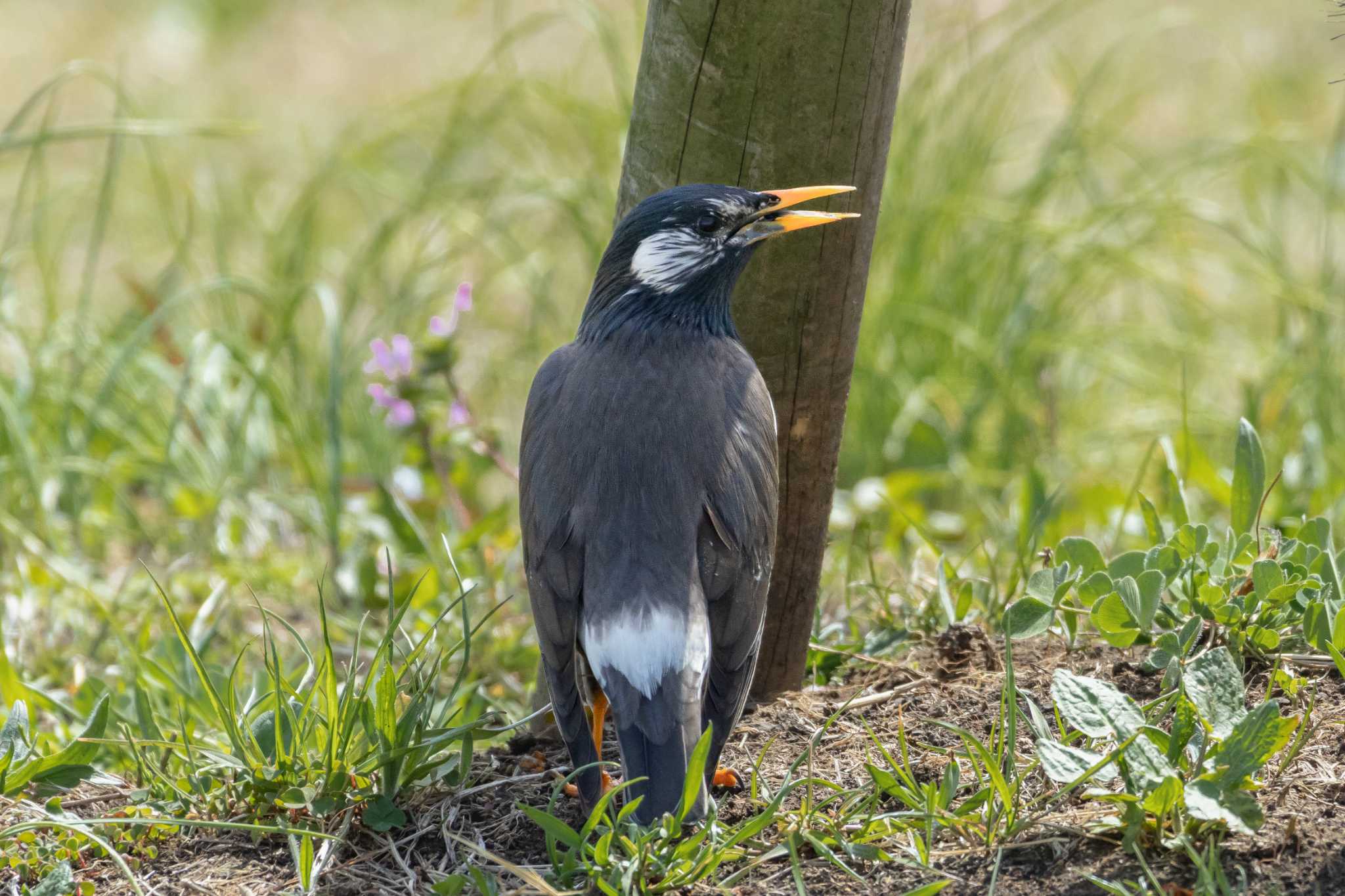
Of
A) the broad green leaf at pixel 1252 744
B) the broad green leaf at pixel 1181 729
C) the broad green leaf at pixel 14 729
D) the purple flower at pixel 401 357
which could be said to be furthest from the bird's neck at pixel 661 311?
the broad green leaf at pixel 14 729

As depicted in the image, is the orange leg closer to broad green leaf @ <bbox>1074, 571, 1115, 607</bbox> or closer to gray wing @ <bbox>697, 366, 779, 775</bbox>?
gray wing @ <bbox>697, 366, 779, 775</bbox>

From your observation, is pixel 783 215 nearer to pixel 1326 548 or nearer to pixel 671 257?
pixel 671 257

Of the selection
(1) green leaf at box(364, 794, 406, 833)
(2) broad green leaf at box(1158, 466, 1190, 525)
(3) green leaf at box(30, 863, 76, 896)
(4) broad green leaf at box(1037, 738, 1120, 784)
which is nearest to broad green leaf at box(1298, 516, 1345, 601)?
(2) broad green leaf at box(1158, 466, 1190, 525)

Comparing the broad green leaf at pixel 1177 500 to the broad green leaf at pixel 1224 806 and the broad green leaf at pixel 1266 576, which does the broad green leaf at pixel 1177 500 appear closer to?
the broad green leaf at pixel 1266 576

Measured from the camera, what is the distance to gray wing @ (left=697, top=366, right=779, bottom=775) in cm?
283

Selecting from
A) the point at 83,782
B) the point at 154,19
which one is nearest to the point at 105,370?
the point at 83,782

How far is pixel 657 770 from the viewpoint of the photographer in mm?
2596

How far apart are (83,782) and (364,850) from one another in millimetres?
803

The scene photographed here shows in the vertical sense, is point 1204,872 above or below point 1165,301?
below

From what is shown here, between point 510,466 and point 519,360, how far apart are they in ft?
2.13

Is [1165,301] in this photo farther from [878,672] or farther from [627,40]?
[878,672]

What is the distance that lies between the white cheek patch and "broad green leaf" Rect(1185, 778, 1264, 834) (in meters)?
1.47

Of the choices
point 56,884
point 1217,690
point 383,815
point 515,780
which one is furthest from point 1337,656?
point 56,884

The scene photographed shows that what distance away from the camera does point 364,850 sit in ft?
9.12
